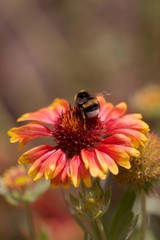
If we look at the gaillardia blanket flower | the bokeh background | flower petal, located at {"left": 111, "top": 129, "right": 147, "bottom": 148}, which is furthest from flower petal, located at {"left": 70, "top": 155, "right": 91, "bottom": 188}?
the bokeh background

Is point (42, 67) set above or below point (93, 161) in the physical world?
above

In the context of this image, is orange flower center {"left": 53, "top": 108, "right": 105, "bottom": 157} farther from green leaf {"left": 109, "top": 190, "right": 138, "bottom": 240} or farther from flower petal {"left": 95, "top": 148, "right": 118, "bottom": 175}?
green leaf {"left": 109, "top": 190, "right": 138, "bottom": 240}

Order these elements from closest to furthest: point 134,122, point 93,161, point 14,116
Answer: point 93,161 → point 134,122 → point 14,116

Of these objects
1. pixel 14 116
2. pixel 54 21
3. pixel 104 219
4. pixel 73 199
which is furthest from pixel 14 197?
pixel 54 21

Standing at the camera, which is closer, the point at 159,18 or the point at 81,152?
the point at 81,152

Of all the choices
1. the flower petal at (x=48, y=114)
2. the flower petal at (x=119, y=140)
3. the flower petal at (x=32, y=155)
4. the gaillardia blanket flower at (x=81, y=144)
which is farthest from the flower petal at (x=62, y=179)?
the flower petal at (x=48, y=114)

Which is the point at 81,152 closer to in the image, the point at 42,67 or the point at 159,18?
the point at 159,18
